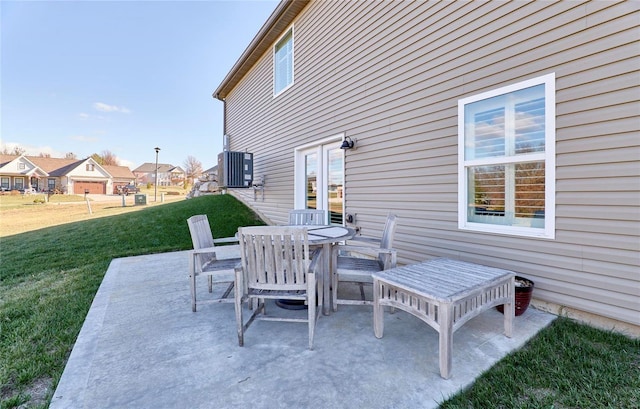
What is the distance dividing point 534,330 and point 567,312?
18.3 inches

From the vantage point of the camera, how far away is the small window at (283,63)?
6.84 m

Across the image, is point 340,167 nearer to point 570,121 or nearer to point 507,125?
point 507,125

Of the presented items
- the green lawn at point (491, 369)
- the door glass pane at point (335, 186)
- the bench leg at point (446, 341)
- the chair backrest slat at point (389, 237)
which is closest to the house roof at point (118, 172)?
the green lawn at point (491, 369)

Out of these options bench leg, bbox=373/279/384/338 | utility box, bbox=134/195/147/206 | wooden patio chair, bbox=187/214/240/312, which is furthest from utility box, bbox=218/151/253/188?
utility box, bbox=134/195/147/206

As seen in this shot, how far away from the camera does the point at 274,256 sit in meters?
2.26

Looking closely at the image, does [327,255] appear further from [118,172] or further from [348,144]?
[118,172]

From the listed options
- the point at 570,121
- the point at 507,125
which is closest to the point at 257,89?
the point at 507,125

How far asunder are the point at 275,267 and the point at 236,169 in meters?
6.34

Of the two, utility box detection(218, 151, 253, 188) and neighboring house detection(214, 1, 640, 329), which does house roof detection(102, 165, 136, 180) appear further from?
neighboring house detection(214, 1, 640, 329)

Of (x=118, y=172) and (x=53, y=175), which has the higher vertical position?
(x=118, y=172)

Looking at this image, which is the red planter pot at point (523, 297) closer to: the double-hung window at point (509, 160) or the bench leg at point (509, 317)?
the bench leg at point (509, 317)

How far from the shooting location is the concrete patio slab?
5.34 feet

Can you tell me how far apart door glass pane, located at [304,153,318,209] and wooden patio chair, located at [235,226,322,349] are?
12.5 feet

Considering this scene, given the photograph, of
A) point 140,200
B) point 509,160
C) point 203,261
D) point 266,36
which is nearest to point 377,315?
point 203,261
